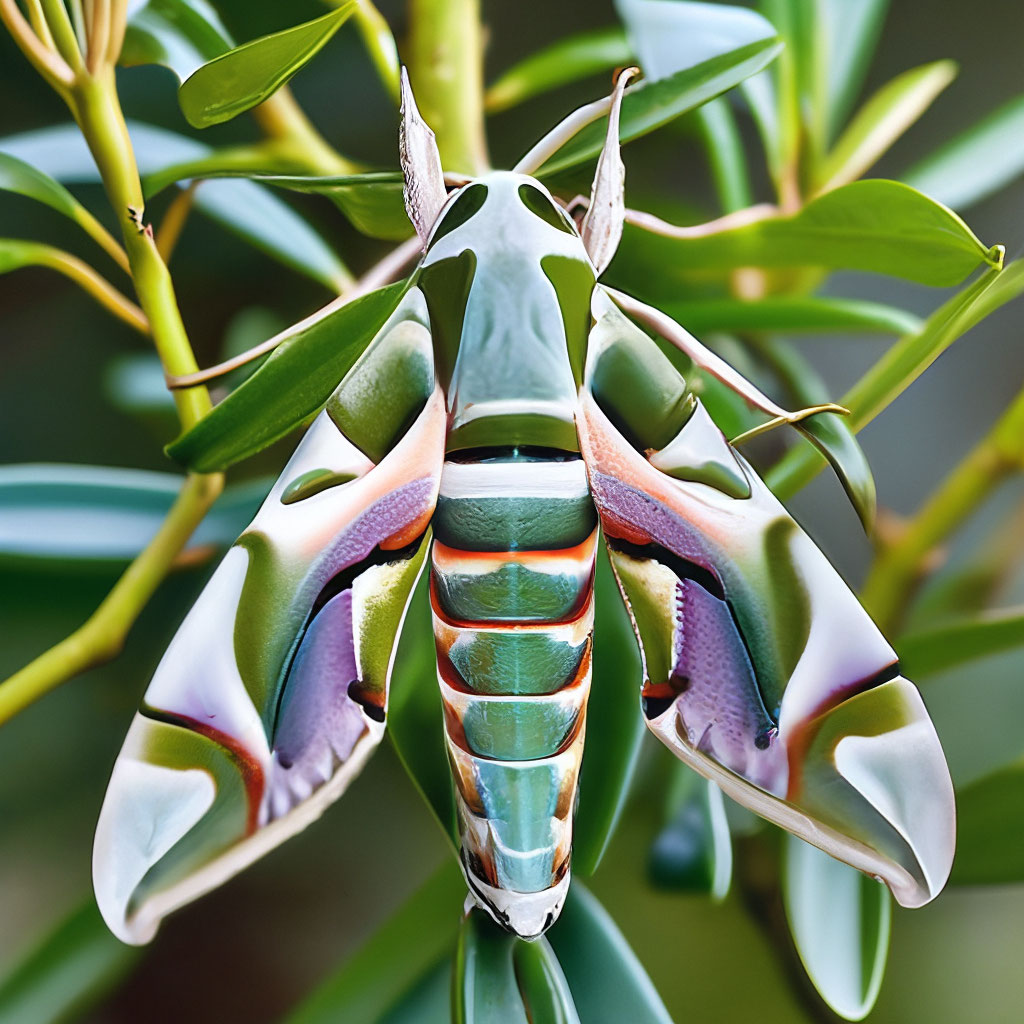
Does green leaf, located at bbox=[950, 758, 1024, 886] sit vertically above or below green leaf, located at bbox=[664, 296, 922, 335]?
below

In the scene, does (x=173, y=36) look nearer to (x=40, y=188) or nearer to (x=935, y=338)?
(x=40, y=188)

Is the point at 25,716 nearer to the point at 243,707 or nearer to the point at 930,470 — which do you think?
the point at 243,707

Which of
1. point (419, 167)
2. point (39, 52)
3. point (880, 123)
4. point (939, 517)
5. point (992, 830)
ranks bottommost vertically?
point (992, 830)

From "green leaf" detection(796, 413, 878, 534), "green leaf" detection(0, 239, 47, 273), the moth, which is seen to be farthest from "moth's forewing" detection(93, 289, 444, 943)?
A: "green leaf" detection(0, 239, 47, 273)

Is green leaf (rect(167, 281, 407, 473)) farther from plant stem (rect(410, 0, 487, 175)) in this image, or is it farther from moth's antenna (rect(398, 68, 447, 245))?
plant stem (rect(410, 0, 487, 175))

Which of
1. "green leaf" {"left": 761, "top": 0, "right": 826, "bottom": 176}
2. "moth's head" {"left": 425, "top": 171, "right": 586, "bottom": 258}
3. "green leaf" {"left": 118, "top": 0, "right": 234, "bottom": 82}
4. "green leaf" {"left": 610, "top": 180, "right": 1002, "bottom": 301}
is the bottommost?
"green leaf" {"left": 610, "top": 180, "right": 1002, "bottom": 301}

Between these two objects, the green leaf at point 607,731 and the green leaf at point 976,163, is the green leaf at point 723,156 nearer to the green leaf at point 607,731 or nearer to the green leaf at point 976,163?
the green leaf at point 976,163

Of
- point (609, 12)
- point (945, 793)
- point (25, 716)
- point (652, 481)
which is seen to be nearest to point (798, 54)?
point (609, 12)

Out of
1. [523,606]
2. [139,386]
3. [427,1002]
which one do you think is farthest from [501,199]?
[427,1002]
